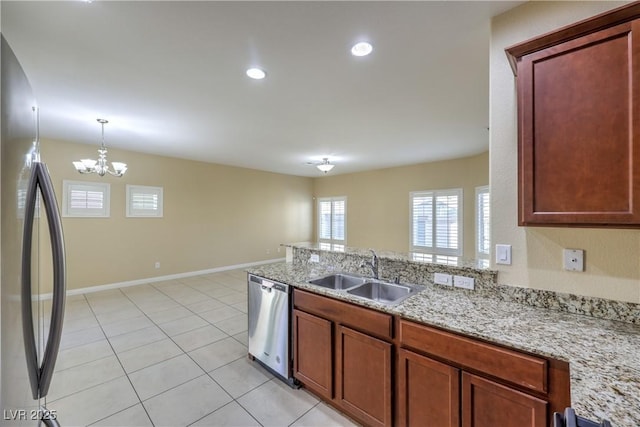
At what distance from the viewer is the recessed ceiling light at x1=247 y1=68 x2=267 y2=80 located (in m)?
2.23

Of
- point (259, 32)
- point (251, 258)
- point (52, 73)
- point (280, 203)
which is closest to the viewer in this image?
point (259, 32)

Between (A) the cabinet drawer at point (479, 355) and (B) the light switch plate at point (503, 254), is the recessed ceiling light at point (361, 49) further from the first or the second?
(A) the cabinet drawer at point (479, 355)

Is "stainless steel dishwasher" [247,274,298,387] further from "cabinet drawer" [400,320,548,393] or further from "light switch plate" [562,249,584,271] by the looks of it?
"light switch plate" [562,249,584,271]

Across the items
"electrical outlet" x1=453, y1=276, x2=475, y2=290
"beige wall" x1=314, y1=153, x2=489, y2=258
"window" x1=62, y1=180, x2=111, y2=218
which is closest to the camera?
"electrical outlet" x1=453, y1=276, x2=475, y2=290

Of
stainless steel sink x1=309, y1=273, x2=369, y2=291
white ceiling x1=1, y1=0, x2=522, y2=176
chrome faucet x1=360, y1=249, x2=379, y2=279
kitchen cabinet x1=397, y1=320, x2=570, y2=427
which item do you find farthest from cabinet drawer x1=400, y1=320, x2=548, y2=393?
white ceiling x1=1, y1=0, x2=522, y2=176

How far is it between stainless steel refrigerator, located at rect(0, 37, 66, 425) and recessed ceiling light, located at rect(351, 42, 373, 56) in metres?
1.80

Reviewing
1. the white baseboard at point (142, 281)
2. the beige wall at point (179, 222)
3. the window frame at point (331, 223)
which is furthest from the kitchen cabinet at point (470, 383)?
the window frame at point (331, 223)

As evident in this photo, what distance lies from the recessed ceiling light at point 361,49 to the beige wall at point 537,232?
803 millimetres

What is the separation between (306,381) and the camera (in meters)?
2.11

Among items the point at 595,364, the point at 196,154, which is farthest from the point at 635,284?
the point at 196,154

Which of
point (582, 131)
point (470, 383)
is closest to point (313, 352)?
point (470, 383)

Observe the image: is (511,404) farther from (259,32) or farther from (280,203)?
(280,203)

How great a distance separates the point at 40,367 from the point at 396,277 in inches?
81.9

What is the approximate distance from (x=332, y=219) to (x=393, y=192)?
2.29 meters
